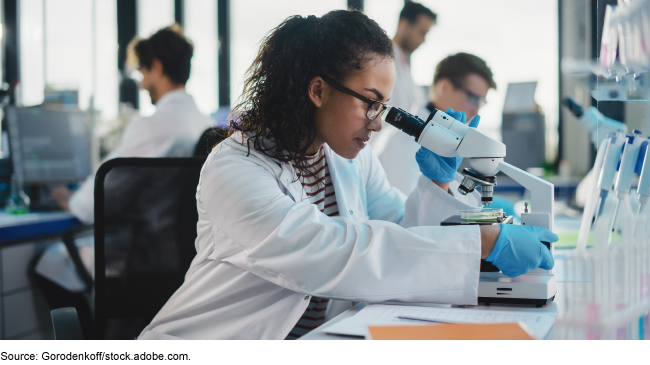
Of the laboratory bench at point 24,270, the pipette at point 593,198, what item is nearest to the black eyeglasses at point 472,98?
the pipette at point 593,198

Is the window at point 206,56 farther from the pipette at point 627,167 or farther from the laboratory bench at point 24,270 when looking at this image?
the pipette at point 627,167

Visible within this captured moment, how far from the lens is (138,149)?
249 cm

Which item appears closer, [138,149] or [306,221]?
[306,221]

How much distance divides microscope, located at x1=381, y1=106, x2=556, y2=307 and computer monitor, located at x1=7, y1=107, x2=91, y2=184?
7.59ft

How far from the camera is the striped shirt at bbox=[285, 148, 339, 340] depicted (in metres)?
1.33

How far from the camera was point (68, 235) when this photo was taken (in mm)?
A: 2383

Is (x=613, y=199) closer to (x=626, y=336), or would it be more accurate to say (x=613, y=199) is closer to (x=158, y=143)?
(x=626, y=336)

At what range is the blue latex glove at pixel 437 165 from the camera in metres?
1.38

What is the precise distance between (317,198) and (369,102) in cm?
32

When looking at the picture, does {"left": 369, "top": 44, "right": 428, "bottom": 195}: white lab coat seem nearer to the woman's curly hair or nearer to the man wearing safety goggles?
the man wearing safety goggles

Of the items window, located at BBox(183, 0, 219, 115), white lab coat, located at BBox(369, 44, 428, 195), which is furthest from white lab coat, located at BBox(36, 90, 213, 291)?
window, located at BBox(183, 0, 219, 115)

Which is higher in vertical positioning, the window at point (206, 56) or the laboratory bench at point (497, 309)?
the window at point (206, 56)

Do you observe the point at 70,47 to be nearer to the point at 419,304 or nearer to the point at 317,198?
the point at 317,198

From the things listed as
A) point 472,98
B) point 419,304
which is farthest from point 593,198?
point 472,98
